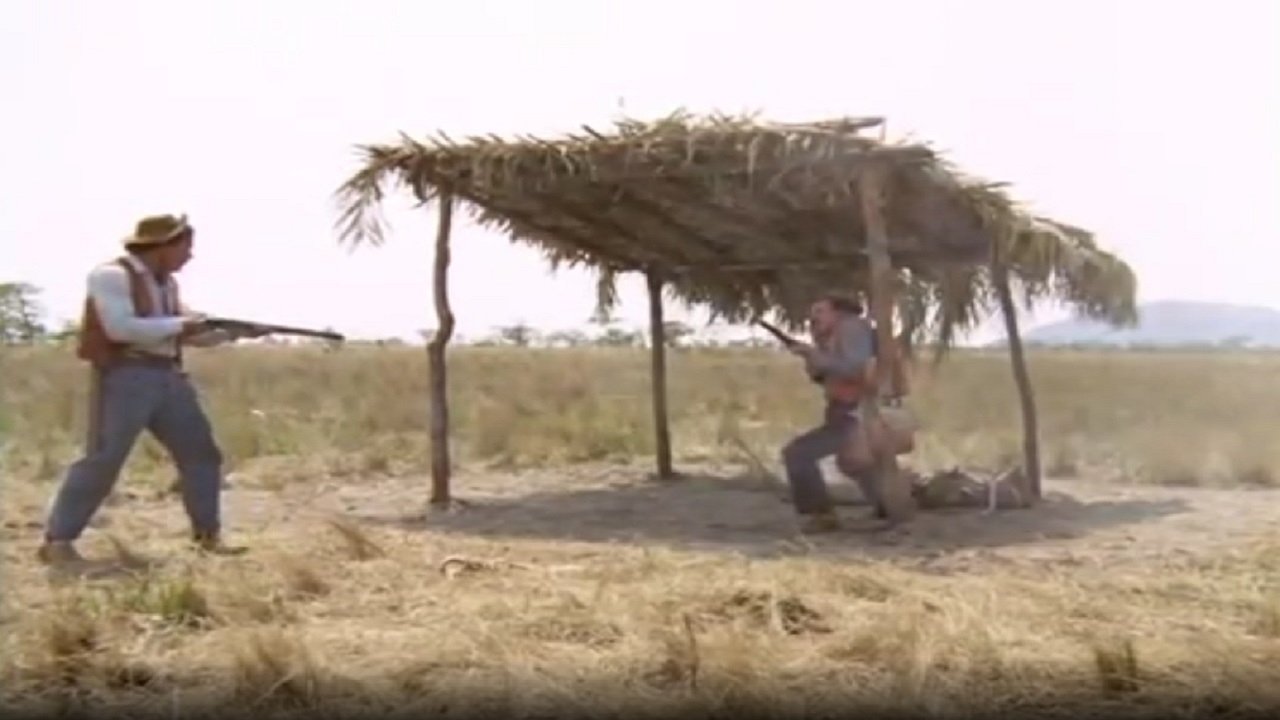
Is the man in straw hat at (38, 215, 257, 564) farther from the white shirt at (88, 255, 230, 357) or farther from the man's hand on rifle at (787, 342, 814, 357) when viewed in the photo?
the man's hand on rifle at (787, 342, 814, 357)

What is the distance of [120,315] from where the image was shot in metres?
7.59

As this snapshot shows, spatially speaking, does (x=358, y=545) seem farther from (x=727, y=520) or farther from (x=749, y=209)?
(x=749, y=209)

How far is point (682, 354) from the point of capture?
4534cm

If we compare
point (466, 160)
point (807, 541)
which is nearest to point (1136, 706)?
point (807, 541)

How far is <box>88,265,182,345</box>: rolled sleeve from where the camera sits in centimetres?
758

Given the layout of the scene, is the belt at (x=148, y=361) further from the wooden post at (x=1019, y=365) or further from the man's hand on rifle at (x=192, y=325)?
the wooden post at (x=1019, y=365)

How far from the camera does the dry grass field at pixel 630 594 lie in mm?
4906

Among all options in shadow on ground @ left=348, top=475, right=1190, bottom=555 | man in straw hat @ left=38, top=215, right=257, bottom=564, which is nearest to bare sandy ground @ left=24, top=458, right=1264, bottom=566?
shadow on ground @ left=348, top=475, right=1190, bottom=555

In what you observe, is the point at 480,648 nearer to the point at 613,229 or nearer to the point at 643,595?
the point at 643,595

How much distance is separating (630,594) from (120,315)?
2.91 meters

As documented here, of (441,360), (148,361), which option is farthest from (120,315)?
(441,360)

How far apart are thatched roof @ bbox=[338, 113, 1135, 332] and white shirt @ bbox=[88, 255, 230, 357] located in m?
2.83

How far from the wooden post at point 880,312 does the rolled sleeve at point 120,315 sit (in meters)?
3.91

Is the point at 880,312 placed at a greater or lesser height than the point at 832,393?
greater
